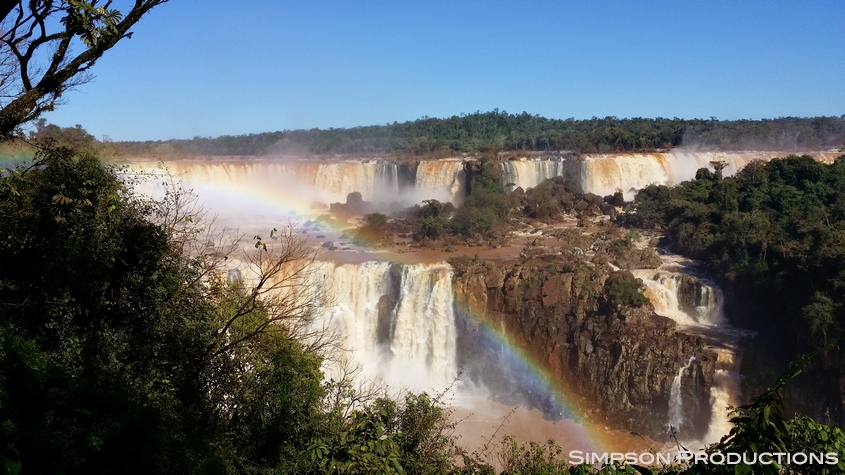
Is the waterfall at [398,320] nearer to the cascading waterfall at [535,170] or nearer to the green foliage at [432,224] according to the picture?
the green foliage at [432,224]

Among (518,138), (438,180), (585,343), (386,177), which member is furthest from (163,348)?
(518,138)

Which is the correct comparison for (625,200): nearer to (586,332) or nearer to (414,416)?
(586,332)

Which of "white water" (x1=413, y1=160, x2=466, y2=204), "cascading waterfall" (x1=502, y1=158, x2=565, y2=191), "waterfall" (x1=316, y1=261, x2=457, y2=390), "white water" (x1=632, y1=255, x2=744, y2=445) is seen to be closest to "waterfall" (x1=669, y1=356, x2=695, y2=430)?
"white water" (x1=632, y1=255, x2=744, y2=445)

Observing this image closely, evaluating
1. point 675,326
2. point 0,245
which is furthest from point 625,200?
point 0,245

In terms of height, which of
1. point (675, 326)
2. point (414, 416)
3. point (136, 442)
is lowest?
point (675, 326)

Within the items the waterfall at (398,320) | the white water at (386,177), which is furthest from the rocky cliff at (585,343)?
the white water at (386,177)

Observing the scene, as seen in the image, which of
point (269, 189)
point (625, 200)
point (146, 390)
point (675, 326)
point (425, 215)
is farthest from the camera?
point (269, 189)

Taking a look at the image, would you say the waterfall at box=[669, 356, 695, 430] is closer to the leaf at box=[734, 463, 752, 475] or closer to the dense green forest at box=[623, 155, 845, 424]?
the dense green forest at box=[623, 155, 845, 424]
